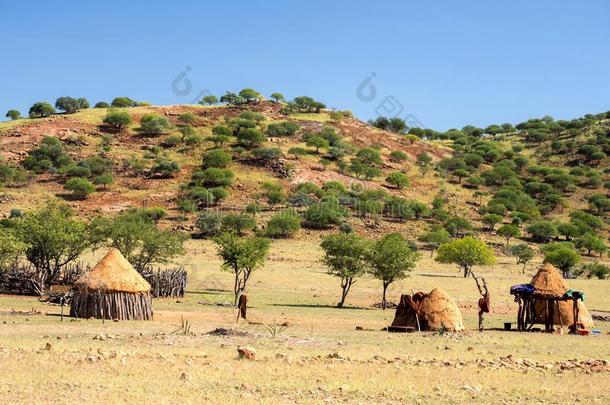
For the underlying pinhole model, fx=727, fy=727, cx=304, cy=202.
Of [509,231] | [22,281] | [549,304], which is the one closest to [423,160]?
[509,231]

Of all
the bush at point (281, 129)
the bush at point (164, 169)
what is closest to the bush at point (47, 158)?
the bush at point (164, 169)

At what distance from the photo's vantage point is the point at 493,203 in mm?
74562

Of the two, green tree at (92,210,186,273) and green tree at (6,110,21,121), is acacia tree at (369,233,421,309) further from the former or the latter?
green tree at (6,110,21,121)

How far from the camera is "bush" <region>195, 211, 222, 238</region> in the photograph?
57.3m

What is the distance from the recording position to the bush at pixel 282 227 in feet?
190

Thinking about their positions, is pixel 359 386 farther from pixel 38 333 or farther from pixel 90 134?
pixel 90 134

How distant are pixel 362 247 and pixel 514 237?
124 ft

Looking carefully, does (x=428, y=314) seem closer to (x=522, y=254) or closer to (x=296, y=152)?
(x=522, y=254)

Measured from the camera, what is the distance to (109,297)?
23.2 metres

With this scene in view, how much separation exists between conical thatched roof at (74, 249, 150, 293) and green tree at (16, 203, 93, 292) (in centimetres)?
584

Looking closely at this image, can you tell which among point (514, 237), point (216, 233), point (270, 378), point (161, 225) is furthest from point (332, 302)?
point (514, 237)

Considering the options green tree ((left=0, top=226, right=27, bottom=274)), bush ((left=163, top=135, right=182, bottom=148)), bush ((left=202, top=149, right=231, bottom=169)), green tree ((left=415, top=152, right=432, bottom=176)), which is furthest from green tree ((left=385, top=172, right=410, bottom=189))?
green tree ((left=0, top=226, right=27, bottom=274))

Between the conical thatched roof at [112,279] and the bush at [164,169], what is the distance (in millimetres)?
49728

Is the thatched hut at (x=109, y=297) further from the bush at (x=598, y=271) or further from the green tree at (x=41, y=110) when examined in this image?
the green tree at (x=41, y=110)
